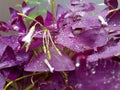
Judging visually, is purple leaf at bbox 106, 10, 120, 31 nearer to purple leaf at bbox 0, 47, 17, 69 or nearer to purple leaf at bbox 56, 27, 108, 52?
purple leaf at bbox 56, 27, 108, 52

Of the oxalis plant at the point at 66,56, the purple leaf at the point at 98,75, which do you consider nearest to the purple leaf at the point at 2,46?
the oxalis plant at the point at 66,56

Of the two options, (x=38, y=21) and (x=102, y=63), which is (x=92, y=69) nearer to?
(x=102, y=63)

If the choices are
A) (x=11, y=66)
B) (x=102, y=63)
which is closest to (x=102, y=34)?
(x=102, y=63)

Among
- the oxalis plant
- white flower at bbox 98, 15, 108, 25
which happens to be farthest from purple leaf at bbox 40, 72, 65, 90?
white flower at bbox 98, 15, 108, 25

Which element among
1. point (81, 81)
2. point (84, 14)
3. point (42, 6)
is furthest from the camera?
point (42, 6)

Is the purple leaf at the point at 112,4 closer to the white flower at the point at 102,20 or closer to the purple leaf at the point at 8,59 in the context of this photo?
the white flower at the point at 102,20

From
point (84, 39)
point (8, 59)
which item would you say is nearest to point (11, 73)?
point (8, 59)

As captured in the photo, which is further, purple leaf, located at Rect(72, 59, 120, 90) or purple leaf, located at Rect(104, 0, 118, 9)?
purple leaf, located at Rect(104, 0, 118, 9)

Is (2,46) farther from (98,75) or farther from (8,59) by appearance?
(98,75)
